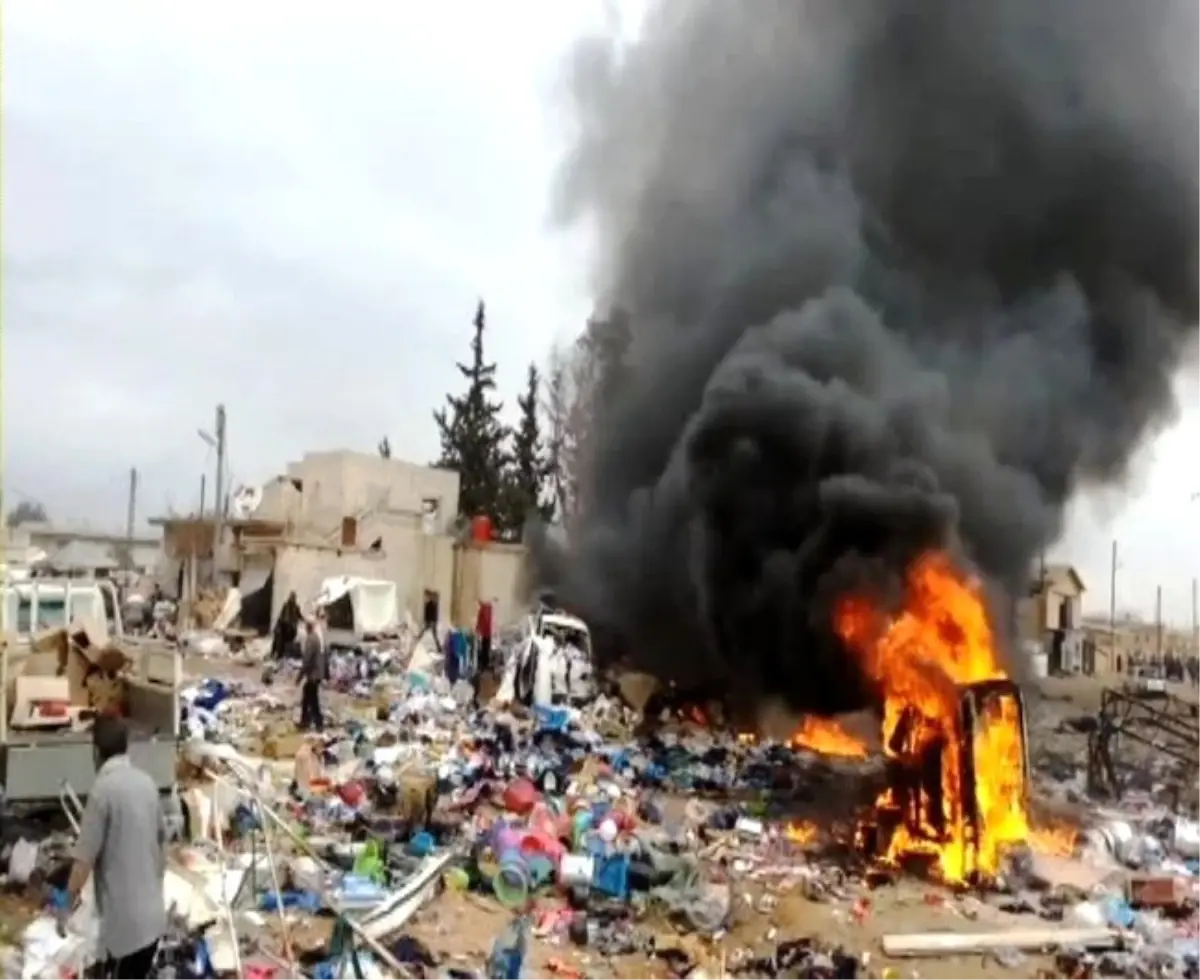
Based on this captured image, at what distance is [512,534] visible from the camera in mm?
39156

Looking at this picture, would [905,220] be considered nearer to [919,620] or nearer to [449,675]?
[919,620]

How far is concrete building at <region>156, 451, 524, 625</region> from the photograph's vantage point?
2767 cm

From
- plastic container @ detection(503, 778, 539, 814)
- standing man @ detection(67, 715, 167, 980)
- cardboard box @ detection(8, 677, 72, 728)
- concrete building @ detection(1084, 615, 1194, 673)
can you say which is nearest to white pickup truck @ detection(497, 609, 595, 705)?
plastic container @ detection(503, 778, 539, 814)

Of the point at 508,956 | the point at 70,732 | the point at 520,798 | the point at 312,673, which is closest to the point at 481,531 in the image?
the point at 312,673

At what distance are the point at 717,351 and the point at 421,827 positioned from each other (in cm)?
1328

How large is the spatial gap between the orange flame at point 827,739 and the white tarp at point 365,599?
1033 cm

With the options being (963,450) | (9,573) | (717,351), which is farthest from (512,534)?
(9,573)

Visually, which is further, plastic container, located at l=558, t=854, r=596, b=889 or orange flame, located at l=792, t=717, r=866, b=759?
orange flame, located at l=792, t=717, r=866, b=759

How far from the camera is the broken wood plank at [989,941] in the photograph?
28.6 feet

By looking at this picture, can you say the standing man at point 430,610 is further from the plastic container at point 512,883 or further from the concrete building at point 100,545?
the plastic container at point 512,883

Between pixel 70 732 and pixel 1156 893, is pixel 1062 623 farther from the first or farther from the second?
pixel 70 732

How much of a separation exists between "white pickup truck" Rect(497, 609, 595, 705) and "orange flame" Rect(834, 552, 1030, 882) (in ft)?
13.8

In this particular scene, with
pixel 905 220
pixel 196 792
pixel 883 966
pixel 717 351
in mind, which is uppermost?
pixel 905 220

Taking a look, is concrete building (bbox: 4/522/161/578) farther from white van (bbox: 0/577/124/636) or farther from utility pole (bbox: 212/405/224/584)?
white van (bbox: 0/577/124/636)
